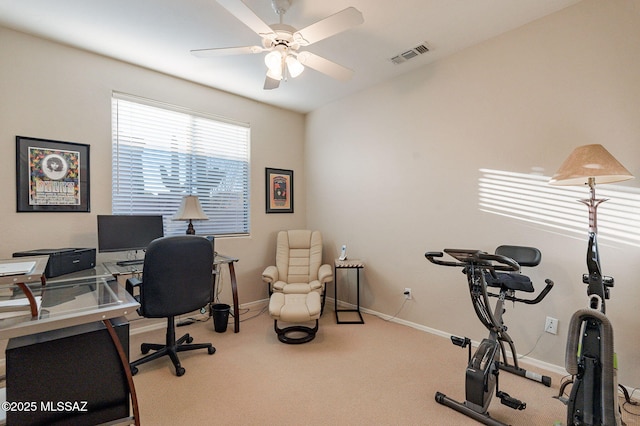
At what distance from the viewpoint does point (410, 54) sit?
2.84 m

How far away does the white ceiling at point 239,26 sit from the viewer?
2158 mm

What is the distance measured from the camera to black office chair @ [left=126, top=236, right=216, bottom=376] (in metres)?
2.17

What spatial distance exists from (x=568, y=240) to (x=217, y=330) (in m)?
3.29

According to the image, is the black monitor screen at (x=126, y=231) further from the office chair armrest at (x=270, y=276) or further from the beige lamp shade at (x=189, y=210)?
the office chair armrest at (x=270, y=276)

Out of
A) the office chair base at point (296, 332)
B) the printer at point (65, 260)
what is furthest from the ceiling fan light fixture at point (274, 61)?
the office chair base at point (296, 332)

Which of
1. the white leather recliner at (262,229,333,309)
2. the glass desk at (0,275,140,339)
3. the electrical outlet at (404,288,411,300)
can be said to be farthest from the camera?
the white leather recliner at (262,229,333,309)

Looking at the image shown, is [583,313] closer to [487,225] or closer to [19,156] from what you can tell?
[487,225]

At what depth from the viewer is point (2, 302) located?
4.39ft

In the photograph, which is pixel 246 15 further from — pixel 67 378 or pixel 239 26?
pixel 67 378

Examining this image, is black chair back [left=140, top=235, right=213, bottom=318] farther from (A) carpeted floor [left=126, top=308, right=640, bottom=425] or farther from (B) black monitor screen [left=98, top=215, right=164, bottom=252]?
(B) black monitor screen [left=98, top=215, right=164, bottom=252]

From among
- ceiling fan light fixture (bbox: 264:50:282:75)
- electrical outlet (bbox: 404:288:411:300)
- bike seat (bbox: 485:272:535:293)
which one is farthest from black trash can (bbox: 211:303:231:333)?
bike seat (bbox: 485:272:535:293)

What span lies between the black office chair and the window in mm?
1162

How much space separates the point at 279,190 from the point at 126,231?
200cm

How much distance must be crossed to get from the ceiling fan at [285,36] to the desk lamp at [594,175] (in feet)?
5.12
